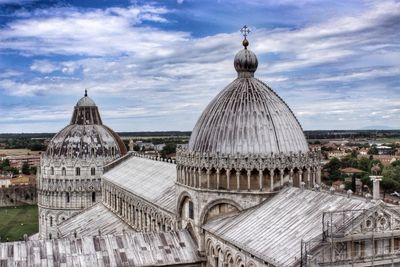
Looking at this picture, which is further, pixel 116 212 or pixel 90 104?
pixel 90 104

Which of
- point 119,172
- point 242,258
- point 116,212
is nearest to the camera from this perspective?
point 242,258

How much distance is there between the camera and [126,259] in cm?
3959

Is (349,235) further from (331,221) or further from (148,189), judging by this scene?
(148,189)

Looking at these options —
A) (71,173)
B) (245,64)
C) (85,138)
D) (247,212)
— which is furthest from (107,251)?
(85,138)

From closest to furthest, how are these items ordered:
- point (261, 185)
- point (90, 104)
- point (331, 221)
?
1. point (331, 221)
2. point (261, 185)
3. point (90, 104)

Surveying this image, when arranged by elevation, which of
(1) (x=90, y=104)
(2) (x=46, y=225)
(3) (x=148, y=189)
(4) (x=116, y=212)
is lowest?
(2) (x=46, y=225)

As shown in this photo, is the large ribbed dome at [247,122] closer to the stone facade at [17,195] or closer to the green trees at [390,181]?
the green trees at [390,181]

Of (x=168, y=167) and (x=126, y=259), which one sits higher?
(x=168, y=167)

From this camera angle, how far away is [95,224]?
75.7 m

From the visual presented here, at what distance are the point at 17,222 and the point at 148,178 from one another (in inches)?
3178

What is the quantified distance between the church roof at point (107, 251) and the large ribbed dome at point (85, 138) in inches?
3273

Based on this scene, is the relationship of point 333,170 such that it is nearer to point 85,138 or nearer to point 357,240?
point 85,138

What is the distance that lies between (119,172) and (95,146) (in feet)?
135

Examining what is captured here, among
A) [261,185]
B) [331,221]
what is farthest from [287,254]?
[261,185]
